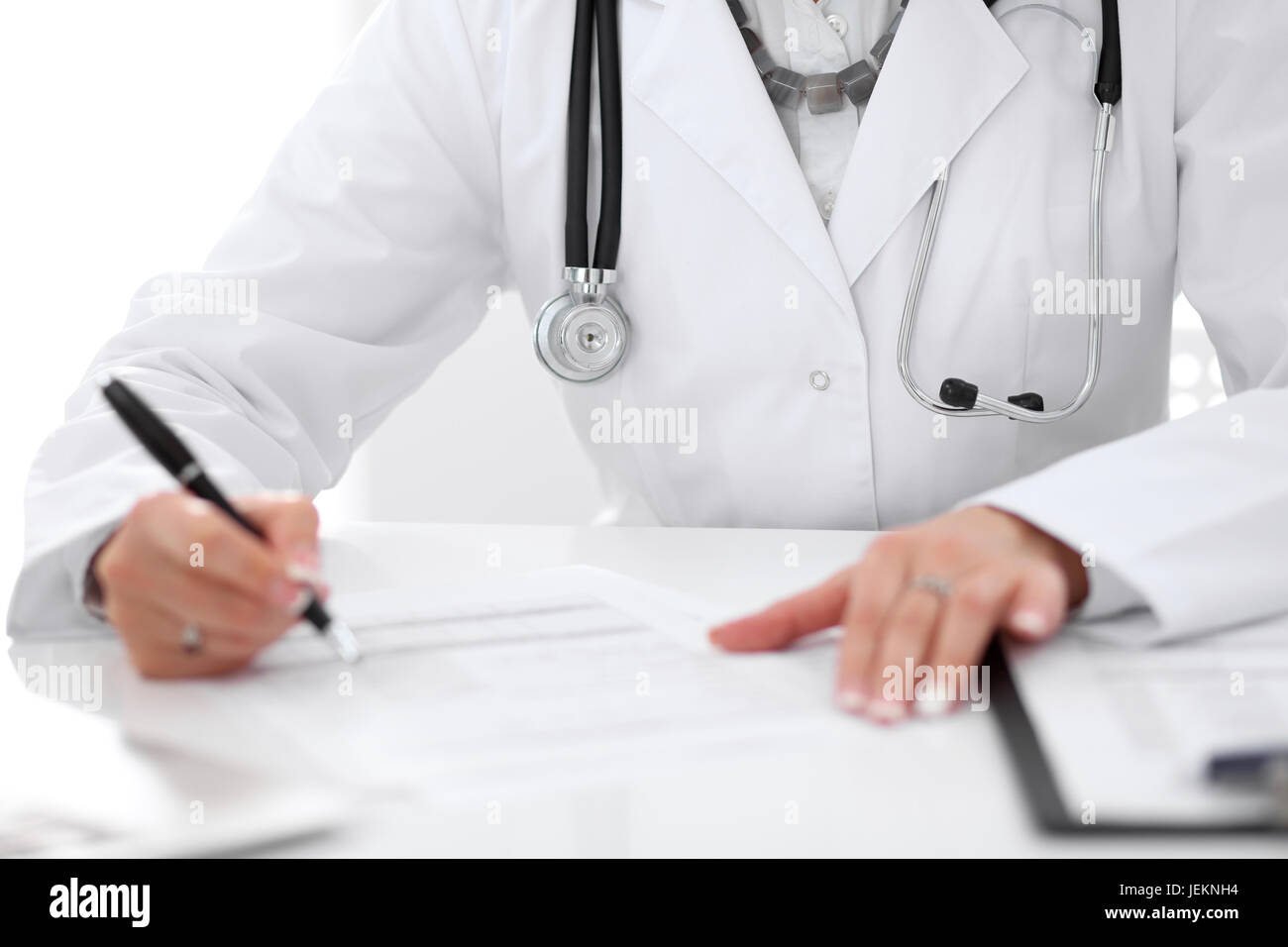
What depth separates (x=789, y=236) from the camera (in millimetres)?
952

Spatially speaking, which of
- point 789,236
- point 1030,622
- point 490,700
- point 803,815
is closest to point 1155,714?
point 1030,622

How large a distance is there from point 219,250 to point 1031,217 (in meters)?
0.71

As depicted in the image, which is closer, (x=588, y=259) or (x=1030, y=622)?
(x=1030, y=622)

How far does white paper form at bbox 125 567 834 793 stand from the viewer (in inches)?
18.7

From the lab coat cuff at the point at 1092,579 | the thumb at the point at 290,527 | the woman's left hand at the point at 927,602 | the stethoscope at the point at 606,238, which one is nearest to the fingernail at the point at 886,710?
the woman's left hand at the point at 927,602

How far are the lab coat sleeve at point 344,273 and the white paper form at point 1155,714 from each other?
1.96ft

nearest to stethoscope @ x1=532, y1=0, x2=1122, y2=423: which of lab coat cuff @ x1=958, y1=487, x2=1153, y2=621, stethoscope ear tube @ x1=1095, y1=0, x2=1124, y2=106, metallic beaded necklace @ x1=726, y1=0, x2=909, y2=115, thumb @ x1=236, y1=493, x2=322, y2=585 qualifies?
stethoscope ear tube @ x1=1095, y1=0, x2=1124, y2=106

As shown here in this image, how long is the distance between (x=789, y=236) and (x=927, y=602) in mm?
477

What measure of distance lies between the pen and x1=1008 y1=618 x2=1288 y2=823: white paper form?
35 cm

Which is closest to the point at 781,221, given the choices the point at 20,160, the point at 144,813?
the point at 144,813

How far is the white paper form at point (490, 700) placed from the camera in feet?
1.56

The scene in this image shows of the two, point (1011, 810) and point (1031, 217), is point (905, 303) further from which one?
point (1011, 810)

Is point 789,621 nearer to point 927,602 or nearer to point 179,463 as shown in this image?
point 927,602

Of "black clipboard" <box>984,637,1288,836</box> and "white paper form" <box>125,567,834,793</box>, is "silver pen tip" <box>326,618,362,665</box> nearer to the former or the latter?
"white paper form" <box>125,567,834,793</box>
